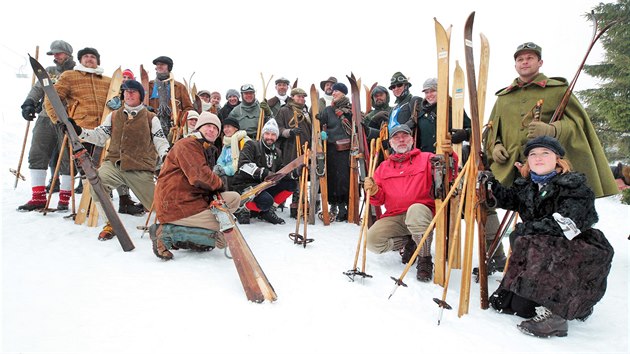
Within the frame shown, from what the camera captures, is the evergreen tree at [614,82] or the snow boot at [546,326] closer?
the snow boot at [546,326]

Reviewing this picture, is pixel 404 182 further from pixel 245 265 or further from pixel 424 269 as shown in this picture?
pixel 245 265

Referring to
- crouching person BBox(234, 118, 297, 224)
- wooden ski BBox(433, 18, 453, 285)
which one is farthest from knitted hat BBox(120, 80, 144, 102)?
wooden ski BBox(433, 18, 453, 285)

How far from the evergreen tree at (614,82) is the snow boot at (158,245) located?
8534 mm

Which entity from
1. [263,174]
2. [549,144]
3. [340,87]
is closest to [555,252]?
[549,144]

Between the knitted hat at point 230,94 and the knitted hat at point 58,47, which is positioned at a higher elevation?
the knitted hat at point 58,47

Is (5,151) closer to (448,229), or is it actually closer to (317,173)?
(317,173)

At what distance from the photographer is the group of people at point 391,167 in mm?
2275

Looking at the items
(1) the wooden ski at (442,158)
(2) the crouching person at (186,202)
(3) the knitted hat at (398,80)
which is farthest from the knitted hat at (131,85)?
(1) the wooden ski at (442,158)

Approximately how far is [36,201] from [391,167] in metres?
4.26

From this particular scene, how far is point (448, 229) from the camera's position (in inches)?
135

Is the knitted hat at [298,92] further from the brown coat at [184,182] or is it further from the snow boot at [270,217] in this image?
the brown coat at [184,182]

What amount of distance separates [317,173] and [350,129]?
0.82 m

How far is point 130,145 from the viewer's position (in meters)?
3.88

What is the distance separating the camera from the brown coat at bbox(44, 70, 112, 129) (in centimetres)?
430
